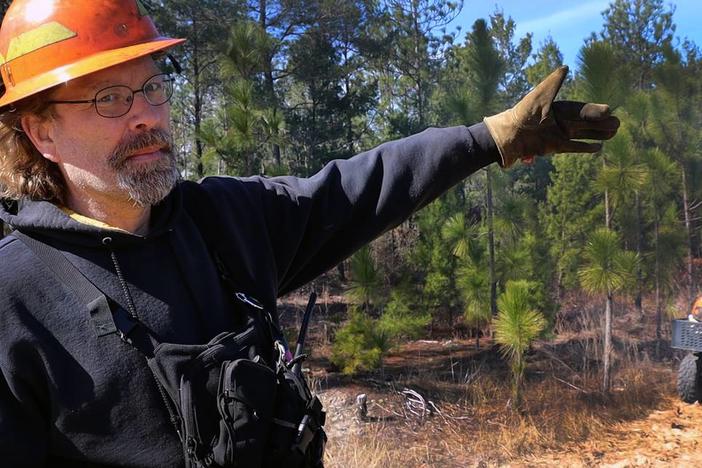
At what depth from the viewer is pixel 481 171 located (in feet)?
26.9

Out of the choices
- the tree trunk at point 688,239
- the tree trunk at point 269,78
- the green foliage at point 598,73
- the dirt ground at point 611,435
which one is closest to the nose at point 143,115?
the dirt ground at point 611,435

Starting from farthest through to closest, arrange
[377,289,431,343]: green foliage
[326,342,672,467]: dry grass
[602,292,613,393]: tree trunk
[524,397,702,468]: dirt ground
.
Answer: [377,289,431,343]: green foliage, [602,292,613,393]: tree trunk, [326,342,672,467]: dry grass, [524,397,702,468]: dirt ground

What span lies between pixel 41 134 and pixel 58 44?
19 centimetres

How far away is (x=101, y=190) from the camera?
124 cm

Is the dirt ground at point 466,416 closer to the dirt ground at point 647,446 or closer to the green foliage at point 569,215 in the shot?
the dirt ground at point 647,446

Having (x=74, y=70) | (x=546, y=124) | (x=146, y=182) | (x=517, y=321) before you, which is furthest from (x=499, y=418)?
(x=74, y=70)

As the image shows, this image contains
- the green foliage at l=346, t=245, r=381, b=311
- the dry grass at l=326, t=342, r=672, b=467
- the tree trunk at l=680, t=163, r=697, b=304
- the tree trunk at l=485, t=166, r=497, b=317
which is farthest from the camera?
the tree trunk at l=680, t=163, r=697, b=304

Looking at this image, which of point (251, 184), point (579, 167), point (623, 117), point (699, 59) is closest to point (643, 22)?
point (699, 59)

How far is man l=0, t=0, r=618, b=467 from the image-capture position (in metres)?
1.14

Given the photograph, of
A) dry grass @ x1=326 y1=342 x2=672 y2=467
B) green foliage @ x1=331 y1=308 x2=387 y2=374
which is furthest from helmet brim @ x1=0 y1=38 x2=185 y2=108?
green foliage @ x1=331 y1=308 x2=387 y2=374

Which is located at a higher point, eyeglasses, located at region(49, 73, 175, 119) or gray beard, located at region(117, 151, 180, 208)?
eyeglasses, located at region(49, 73, 175, 119)

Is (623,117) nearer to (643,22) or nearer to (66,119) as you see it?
(643,22)

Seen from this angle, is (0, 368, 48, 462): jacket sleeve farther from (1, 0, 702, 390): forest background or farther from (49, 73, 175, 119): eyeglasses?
(1, 0, 702, 390): forest background

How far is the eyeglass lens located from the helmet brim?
51 millimetres
